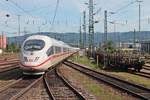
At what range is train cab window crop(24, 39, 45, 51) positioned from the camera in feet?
85.6

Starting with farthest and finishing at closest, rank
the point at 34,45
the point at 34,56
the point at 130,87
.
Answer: the point at 34,45
the point at 34,56
the point at 130,87

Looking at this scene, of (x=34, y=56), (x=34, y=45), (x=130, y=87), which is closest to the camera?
(x=130, y=87)

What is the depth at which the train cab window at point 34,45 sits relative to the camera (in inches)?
1027

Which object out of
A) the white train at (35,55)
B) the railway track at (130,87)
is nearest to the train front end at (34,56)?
the white train at (35,55)

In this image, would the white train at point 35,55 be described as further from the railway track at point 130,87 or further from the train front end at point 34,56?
the railway track at point 130,87

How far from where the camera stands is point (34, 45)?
2639cm

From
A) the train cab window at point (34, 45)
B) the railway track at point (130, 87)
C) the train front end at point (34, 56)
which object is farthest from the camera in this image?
the train cab window at point (34, 45)

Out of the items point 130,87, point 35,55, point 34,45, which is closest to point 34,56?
point 35,55

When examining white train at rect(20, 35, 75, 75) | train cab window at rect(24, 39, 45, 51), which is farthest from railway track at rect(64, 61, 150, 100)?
train cab window at rect(24, 39, 45, 51)

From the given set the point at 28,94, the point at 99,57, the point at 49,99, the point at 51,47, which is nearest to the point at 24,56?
the point at 51,47

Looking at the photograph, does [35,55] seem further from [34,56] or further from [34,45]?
[34,45]

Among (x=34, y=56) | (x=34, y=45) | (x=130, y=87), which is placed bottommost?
(x=130, y=87)

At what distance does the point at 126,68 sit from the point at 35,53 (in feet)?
53.9

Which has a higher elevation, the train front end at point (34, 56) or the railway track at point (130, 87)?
the train front end at point (34, 56)
